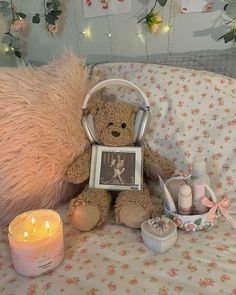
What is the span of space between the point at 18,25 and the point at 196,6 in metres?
0.89

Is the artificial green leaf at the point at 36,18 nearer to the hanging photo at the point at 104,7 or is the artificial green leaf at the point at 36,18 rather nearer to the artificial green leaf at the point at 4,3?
the artificial green leaf at the point at 4,3

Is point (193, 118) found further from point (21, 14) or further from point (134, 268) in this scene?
point (21, 14)

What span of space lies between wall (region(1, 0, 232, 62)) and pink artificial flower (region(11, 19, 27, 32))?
55mm

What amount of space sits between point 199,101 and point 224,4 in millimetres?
447

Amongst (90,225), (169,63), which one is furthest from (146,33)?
(90,225)

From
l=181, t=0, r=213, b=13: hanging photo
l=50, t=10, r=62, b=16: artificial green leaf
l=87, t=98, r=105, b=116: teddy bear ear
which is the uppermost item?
l=50, t=10, r=62, b=16: artificial green leaf

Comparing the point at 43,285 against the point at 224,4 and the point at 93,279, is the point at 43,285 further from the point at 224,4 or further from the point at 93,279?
the point at 224,4

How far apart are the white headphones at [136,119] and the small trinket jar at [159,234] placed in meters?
0.32

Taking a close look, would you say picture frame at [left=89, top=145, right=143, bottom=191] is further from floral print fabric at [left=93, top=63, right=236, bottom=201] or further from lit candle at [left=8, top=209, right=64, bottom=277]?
lit candle at [left=8, top=209, right=64, bottom=277]

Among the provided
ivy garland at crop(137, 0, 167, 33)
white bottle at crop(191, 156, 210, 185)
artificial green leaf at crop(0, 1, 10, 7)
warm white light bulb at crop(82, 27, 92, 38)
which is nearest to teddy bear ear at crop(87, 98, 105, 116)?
white bottle at crop(191, 156, 210, 185)

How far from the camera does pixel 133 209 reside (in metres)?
1.05

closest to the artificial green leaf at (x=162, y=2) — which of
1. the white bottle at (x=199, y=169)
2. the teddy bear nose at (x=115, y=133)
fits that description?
the teddy bear nose at (x=115, y=133)

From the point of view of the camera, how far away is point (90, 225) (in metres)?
1.05

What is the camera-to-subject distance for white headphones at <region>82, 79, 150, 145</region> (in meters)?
1.18
